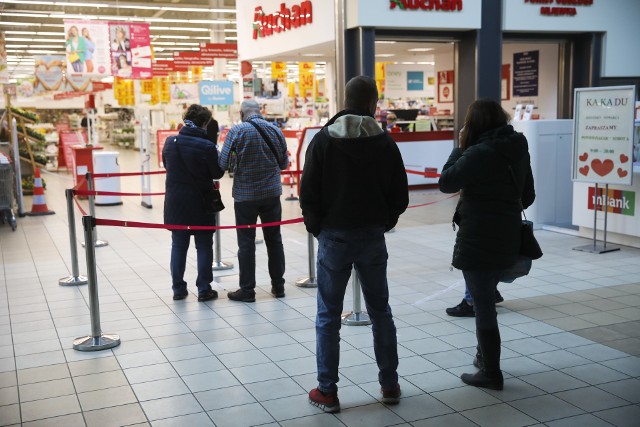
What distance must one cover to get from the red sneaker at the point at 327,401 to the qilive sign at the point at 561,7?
29.0ft

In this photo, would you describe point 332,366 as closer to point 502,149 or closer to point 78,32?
point 502,149

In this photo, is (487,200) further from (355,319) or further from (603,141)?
(603,141)

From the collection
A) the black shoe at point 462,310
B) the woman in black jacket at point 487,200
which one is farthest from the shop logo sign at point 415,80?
the woman in black jacket at point 487,200

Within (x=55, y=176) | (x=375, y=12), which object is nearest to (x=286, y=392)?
(x=375, y=12)

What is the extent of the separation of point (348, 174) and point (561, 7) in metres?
8.89

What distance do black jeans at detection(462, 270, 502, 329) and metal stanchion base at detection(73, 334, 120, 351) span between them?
2401 millimetres

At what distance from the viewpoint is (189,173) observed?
5.41 m

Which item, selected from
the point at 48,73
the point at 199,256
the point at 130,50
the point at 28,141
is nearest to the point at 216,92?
the point at 130,50

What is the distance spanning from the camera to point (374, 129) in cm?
329

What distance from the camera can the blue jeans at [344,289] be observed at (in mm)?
3293

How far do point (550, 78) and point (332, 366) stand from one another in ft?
34.3

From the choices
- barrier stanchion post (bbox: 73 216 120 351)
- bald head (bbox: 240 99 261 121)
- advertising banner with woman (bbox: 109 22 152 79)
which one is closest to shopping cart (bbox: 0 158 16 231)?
bald head (bbox: 240 99 261 121)

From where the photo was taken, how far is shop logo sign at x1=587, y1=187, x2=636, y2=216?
7270 millimetres

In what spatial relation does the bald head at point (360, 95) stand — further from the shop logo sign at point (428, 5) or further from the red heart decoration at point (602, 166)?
the shop logo sign at point (428, 5)
